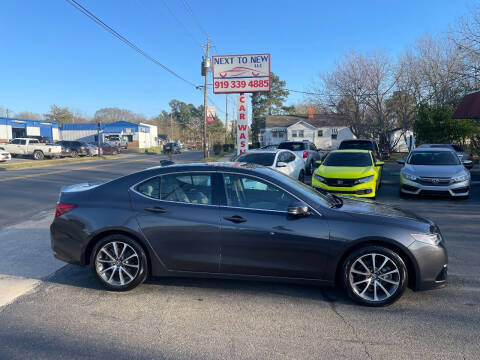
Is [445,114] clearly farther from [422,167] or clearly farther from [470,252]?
[470,252]

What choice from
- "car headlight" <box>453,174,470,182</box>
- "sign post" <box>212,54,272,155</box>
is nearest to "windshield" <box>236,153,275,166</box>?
"car headlight" <box>453,174,470,182</box>

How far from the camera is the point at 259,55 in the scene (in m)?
19.2

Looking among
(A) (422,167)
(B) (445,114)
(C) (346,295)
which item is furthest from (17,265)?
(B) (445,114)

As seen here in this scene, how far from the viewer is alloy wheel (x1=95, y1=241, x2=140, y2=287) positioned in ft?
14.0

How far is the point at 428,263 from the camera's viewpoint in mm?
3818

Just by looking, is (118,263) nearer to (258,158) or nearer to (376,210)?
(376,210)

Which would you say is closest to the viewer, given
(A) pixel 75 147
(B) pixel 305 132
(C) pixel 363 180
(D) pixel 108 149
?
(C) pixel 363 180

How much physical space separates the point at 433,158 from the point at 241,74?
11488 mm

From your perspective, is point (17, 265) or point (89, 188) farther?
point (17, 265)

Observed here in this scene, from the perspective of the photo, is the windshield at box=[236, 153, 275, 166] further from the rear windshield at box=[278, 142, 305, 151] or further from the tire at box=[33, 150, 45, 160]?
the tire at box=[33, 150, 45, 160]

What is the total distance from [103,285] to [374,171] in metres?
8.31

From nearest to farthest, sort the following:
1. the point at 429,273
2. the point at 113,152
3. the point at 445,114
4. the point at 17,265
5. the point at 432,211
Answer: the point at 429,273 → the point at 17,265 → the point at 432,211 → the point at 445,114 → the point at 113,152

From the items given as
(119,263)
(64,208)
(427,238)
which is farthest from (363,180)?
(64,208)

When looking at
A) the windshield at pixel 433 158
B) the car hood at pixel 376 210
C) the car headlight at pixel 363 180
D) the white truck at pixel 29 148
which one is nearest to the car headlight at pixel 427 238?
the car hood at pixel 376 210
